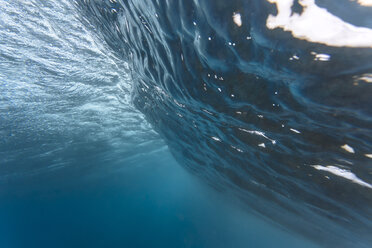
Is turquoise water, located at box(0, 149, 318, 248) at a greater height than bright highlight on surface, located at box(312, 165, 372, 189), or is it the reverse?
bright highlight on surface, located at box(312, 165, 372, 189)

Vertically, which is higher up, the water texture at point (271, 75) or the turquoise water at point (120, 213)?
the water texture at point (271, 75)

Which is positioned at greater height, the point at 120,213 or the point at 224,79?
the point at 224,79

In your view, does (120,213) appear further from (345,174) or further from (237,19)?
(237,19)

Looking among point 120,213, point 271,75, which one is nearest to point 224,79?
point 271,75

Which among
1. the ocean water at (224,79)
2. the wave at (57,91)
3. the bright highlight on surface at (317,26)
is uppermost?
the bright highlight on surface at (317,26)

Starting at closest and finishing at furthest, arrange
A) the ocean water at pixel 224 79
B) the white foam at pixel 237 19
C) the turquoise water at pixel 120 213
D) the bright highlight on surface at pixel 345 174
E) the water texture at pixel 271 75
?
the water texture at pixel 271 75
the ocean water at pixel 224 79
the white foam at pixel 237 19
the bright highlight on surface at pixel 345 174
the turquoise water at pixel 120 213

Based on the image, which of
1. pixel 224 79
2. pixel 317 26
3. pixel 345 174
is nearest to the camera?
pixel 317 26

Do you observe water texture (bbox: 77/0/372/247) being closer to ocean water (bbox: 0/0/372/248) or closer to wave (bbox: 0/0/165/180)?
ocean water (bbox: 0/0/372/248)

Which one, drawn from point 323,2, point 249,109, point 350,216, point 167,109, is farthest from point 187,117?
point 350,216

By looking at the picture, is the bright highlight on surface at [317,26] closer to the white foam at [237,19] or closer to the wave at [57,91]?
the white foam at [237,19]

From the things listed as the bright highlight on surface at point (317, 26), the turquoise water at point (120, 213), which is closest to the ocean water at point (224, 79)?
the bright highlight on surface at point (317, 26)

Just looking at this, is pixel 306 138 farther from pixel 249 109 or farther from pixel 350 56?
pixel 350 56

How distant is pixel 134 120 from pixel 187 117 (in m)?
9.93

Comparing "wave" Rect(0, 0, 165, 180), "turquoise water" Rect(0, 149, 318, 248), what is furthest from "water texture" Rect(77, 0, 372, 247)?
"turquoise water" Rect(0, 149, 318, 248)
